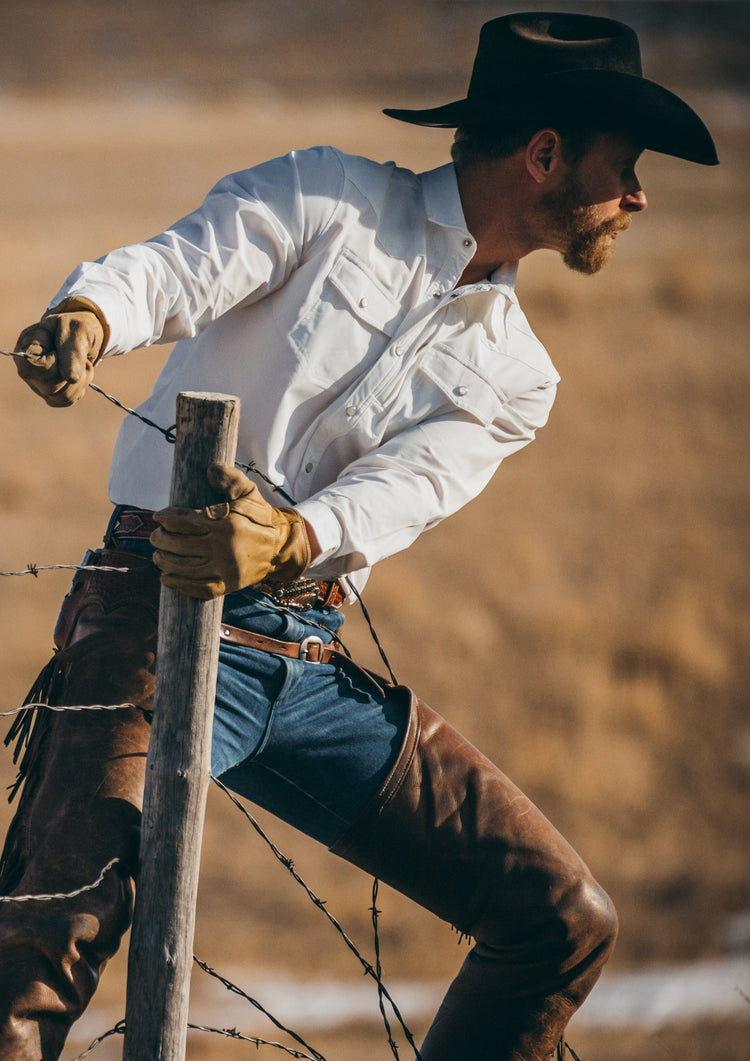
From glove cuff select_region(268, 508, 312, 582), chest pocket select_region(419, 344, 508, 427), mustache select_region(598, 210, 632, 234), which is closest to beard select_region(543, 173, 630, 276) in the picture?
mustache select_region(598, 210, 632, 234)

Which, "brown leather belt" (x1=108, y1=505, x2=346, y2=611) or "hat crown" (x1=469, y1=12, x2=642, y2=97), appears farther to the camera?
"hat crown" (x1=469, y1=12, x2=642, y2=97)

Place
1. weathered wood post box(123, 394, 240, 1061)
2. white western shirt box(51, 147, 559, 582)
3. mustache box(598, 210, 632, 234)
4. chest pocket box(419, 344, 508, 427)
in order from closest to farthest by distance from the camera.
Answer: weathered wood post box(123, 394, 240, 1061) < white western shirt box(51, 147, 559, 582) < chest pocket box(419, 344, 508, 427) < mustache box(598, 210, 632, 234)

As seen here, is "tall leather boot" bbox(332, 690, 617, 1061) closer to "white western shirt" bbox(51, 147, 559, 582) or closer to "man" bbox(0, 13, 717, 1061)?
"man" bbox(0, 13, 717, 1061)

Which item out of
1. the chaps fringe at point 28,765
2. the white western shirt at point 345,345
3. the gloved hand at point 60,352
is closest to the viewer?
the gloved hand at point 60,352

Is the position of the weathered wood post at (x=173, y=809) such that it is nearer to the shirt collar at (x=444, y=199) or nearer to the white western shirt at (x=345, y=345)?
the white western shirt at (x=345, y=345)

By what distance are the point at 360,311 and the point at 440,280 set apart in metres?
0.21

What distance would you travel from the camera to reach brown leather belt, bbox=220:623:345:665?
108 inches

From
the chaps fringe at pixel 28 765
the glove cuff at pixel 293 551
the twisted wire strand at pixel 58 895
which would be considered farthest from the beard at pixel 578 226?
the twisted wire strand at pixel 58 895

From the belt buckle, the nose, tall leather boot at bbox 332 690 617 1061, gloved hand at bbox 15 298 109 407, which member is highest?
the nose

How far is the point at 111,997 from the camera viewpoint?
5.64 m

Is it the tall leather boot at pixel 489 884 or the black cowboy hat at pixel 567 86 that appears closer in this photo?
the tall leather boot at pixel 489 884

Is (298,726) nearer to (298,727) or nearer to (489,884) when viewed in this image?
(298,727)

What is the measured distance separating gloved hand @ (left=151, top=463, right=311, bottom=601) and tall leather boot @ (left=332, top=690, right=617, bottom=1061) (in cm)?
71

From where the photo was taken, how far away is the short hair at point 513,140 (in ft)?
9.80
